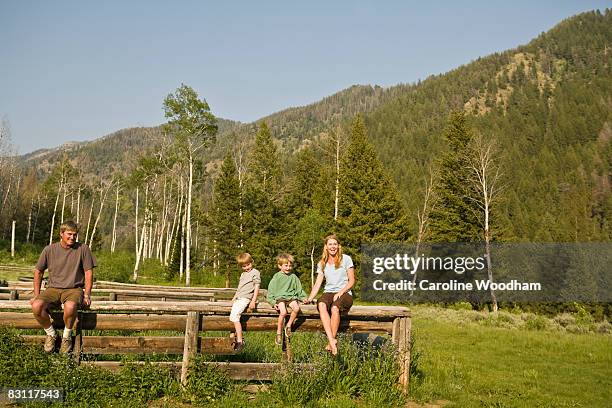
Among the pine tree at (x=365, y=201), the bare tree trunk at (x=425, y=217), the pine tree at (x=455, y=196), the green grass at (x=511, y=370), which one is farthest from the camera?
the pine tree at (x=365, y=201)

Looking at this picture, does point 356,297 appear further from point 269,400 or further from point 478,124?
point 478,124

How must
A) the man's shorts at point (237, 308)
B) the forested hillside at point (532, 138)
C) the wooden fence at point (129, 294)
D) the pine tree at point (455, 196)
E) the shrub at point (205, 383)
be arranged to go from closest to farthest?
the shrub at point (205, 383)
the man's shorts at point (237, 308)
the wooden fence at point (129, 294)
the pine tree at point (455, 196)
the forested hillside at point (532, 138)

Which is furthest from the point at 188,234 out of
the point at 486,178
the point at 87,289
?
the point at 87,289

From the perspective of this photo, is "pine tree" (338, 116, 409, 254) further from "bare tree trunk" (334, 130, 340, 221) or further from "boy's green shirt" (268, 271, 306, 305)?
"boy's green shirt" (268, 271, 306, 305)

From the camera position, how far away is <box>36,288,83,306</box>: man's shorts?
7000 millimetres

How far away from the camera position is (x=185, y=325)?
744 centimetres

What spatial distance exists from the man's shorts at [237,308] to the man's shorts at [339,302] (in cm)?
121

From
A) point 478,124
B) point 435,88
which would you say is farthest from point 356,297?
point 435,88

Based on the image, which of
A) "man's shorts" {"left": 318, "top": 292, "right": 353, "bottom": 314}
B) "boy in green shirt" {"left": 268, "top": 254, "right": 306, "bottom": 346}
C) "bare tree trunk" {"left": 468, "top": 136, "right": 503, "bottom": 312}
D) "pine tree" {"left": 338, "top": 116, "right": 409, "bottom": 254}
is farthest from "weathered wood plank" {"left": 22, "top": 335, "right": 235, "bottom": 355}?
"pine tree" {"left": 338, "top": 116, "right": 409, "bottom": 254}

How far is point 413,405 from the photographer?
7.80 metres

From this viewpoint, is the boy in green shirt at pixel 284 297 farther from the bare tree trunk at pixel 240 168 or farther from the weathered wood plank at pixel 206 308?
the bare tree trunk at pixel 240 168

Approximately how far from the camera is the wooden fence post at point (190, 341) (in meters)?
7.13

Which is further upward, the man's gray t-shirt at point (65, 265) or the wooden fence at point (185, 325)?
the man's gray t-shirt at point (65, 265)

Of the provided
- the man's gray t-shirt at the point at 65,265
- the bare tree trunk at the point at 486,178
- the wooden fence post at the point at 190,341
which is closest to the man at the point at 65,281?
the man's gray t-shirt at the point at 65,265
